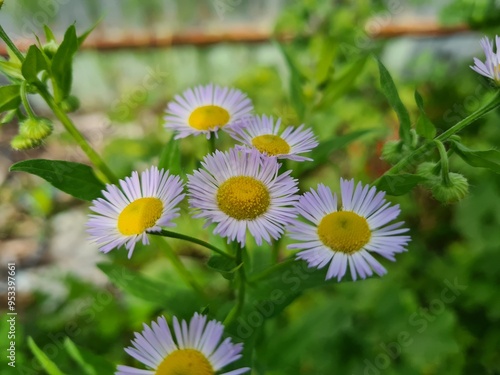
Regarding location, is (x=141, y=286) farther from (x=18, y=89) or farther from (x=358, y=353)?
(x=358, y=353)

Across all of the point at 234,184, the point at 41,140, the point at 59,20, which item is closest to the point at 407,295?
the point at 234,184

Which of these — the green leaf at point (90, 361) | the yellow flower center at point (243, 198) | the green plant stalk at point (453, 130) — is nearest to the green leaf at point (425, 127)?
the green plant stalk at point (453, 130)

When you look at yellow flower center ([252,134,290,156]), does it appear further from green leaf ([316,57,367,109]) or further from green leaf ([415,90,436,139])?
green leaf ([316,57,367,109])

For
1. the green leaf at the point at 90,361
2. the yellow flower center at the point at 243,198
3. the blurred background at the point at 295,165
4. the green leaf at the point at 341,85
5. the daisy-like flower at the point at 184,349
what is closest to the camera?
the daisy-like flower at the point at 184,349

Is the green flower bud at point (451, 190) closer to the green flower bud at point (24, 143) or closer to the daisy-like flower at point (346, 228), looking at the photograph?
the daisy-like flower at point (346, 228)

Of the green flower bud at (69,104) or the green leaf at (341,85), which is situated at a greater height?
the green leaf at (341,85)

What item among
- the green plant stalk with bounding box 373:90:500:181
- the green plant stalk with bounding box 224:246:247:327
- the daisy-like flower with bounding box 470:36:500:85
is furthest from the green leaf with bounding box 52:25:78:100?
the daisy-like flower with bounding box 470:36:500:85
